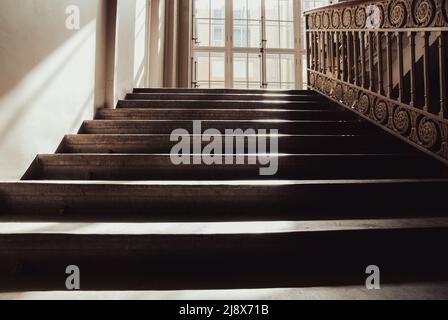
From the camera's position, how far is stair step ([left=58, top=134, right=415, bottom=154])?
7.55 feet

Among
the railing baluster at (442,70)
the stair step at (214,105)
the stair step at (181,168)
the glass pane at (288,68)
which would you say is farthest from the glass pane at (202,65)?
the railing baluster at (442,70)

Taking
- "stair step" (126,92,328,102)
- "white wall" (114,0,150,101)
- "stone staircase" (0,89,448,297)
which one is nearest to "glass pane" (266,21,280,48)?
"white wall" (114,0,150,101)

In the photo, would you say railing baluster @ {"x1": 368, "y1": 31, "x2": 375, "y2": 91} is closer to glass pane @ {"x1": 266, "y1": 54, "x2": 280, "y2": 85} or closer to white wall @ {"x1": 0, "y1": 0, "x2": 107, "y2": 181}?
white wall @ {"x1": 0, "y1": 0, "x2": 107, "y2": 181}

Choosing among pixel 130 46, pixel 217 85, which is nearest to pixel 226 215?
pixel 130 46

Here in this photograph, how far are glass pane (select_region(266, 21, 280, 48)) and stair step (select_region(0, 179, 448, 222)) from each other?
6006 millimetres

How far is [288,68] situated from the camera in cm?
712

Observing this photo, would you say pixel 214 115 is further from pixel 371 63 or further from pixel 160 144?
pixel 371 63

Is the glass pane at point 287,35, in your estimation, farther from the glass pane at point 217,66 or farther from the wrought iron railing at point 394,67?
the wrought iron railing at point 394,67

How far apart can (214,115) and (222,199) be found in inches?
49.0

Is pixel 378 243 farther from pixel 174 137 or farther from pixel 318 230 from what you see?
pixel 174 137

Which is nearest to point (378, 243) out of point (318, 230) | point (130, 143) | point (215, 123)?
point (318, 230)

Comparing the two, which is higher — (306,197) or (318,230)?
(306,197)
